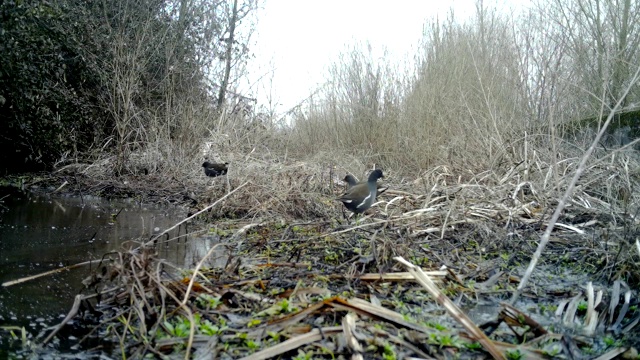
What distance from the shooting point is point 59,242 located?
461 centimetres

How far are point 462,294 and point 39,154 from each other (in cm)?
998

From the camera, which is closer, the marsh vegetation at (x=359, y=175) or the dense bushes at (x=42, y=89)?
the marsh vegetation at (x=359, y=175)

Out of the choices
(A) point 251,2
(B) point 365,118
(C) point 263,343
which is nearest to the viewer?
(C) point 263,343

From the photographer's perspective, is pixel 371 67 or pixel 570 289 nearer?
pixel 570 289

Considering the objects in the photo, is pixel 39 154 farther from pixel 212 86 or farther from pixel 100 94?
pixel 212 86

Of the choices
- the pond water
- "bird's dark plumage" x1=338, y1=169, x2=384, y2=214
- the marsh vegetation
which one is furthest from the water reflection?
"bird's dark plumage" x1=338, y1=169, x2=384, y2=214

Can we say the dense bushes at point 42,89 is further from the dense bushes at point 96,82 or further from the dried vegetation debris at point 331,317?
the dried vegetation debris at point 331,317

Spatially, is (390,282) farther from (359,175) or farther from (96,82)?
(96,82)

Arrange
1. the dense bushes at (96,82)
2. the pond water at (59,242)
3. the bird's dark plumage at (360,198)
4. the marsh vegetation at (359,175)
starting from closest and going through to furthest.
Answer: the marsh vegetation at (359,175), the pond water at (59,242), the bird's dark plumage at (360,198), the dense bushes at (96,82)

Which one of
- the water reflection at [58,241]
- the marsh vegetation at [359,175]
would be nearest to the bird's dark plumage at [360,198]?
the marsh vegetation at [359,175]

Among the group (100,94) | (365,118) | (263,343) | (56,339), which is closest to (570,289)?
(263,343)

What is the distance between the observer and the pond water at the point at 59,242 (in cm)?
283

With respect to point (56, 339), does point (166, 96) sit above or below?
above

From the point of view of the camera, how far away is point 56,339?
2326 millimetres
